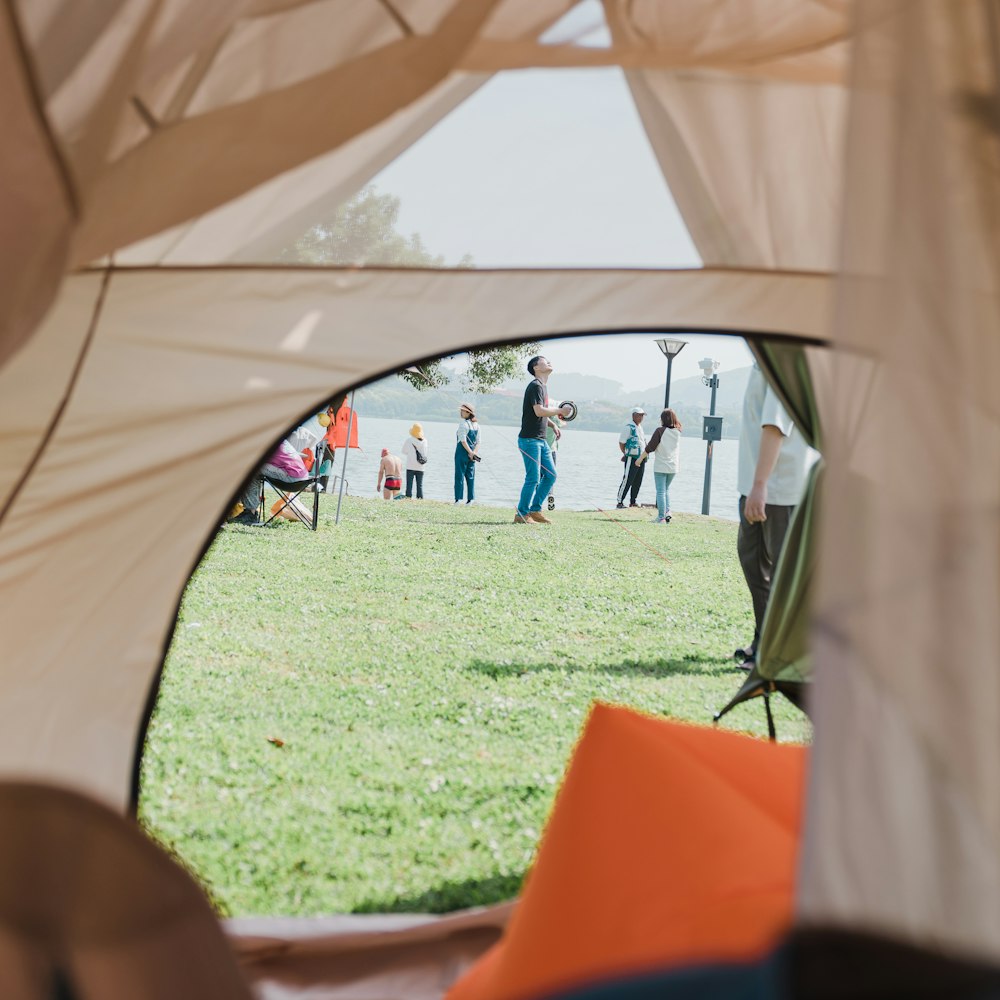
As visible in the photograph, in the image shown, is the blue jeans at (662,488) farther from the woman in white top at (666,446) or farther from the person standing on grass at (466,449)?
the person standing on grass at (466,449)

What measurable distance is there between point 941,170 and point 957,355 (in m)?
0.15

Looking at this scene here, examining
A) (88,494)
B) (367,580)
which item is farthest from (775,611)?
(367,580)

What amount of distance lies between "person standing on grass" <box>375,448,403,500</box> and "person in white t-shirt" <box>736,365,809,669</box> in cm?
729

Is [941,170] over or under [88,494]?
over

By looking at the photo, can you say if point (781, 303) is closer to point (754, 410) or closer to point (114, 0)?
point (114, 0)

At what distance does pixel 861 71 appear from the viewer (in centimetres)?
82

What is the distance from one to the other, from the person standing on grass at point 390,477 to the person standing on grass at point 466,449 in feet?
2.23

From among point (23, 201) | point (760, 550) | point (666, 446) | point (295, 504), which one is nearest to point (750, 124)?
point (23, 201)

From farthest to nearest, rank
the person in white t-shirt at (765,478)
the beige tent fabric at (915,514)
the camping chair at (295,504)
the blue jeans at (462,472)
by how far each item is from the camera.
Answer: the blue jeans at (462,472) < the camping chair at (295,504) < the person in white t-shirt at (765,478) < the beige tent fabric at (915,514)

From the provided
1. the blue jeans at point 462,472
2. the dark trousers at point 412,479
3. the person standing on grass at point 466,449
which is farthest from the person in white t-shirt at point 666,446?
the dark trousers at point 412,479

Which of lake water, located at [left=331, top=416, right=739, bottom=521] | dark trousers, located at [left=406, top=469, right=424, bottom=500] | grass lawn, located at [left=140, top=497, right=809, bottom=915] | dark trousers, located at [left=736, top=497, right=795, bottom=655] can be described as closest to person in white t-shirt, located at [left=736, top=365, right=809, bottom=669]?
dark trousers, located at [left=736, top=497, right=795, bottom=655]

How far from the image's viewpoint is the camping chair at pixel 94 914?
0.86 metres

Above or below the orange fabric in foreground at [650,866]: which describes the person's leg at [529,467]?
above

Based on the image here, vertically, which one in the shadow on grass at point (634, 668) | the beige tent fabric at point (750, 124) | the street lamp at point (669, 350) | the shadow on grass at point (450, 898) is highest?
the street lamp at point (669, 350)
